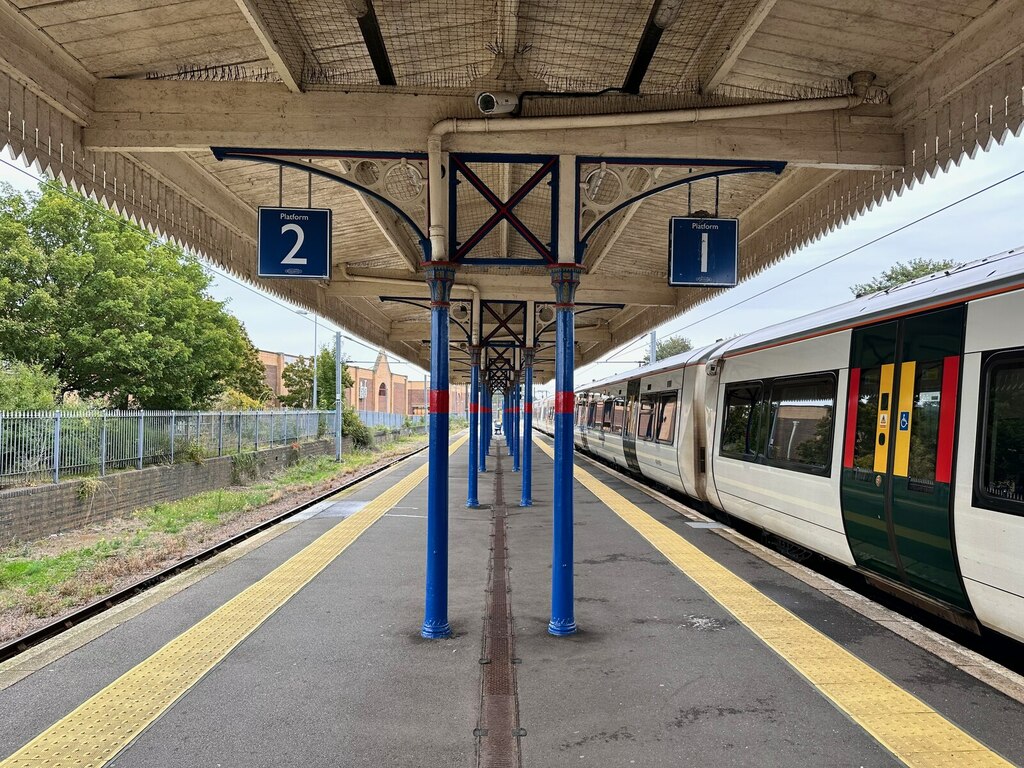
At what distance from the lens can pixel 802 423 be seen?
279 inches

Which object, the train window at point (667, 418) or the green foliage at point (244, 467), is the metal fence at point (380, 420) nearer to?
the green foliage at point (244, 467)

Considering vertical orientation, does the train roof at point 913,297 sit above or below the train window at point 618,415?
above

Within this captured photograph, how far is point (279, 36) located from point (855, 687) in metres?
5.63

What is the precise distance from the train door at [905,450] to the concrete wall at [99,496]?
34.5 ft

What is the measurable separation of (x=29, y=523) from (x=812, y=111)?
1125 cm

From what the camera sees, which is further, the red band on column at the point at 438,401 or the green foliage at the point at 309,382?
the green foliage at the point at 309,382

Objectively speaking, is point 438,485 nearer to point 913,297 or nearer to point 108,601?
point 108,601

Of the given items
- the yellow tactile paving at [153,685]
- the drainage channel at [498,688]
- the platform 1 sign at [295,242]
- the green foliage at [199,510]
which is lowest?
the green foliage at [199,510]

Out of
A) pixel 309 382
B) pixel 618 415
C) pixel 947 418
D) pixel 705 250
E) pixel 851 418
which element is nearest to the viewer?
pixel 947 418

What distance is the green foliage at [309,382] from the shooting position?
45438 mm

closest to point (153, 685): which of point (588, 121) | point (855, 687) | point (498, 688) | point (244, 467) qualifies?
point (498, 688)

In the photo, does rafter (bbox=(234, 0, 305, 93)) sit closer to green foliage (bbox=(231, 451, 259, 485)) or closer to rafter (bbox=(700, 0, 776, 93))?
rafter (bbox=(700, 0, 776, 93))

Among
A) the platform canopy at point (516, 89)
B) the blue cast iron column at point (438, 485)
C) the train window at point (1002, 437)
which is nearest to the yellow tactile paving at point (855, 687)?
the train window at point (1002, 437)

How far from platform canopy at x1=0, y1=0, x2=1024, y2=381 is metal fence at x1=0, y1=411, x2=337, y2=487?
638 centimetres
